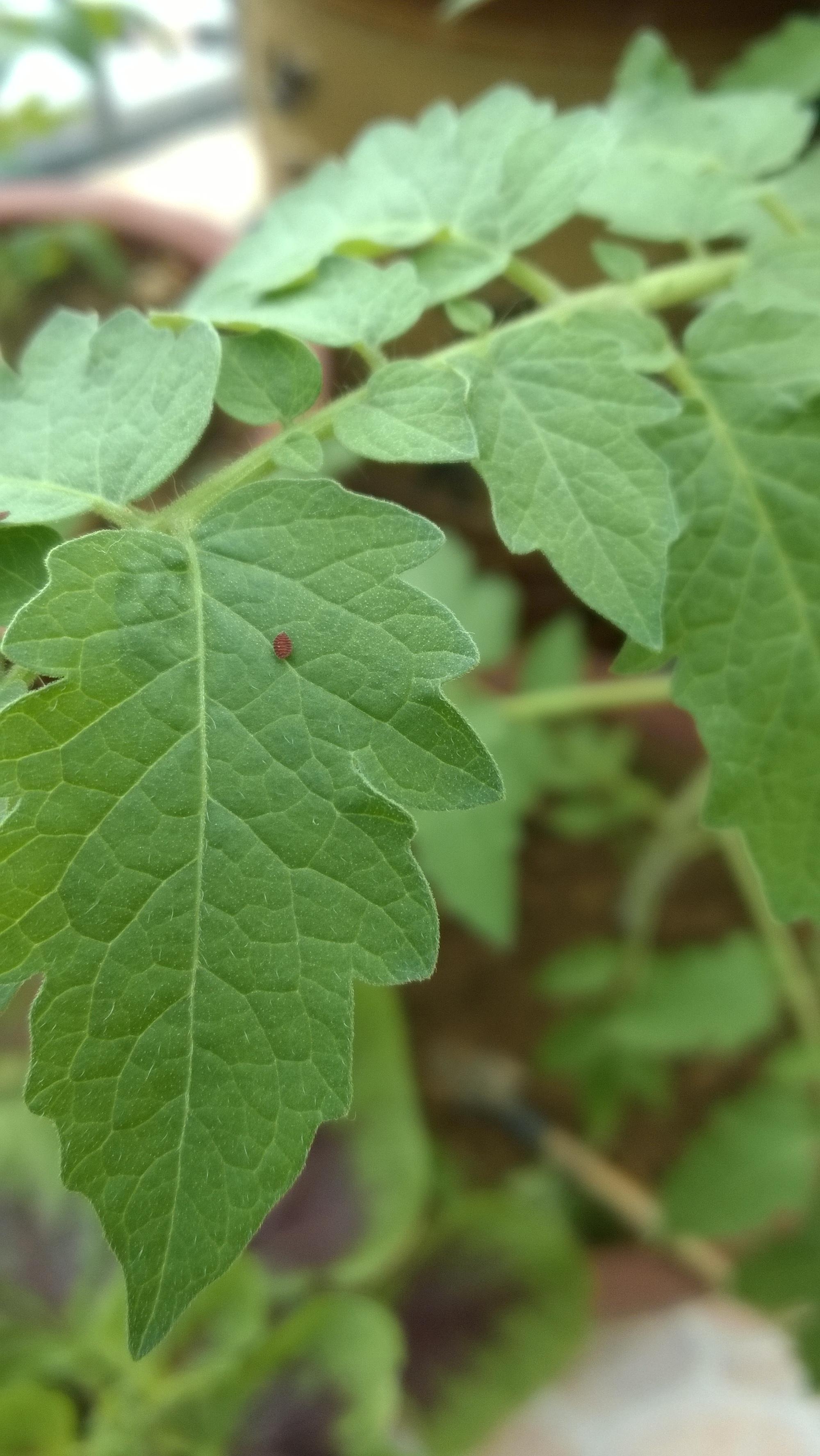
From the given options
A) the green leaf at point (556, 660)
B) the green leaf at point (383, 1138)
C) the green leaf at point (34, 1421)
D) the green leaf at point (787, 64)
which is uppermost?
the green leaf at point (787, 64)

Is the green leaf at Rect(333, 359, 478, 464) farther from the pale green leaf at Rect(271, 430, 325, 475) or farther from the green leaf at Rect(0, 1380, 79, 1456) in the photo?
the green leaf at Rect(0, 1380, 79, 1456)

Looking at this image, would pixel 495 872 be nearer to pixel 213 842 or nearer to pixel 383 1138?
pixel 383 1138

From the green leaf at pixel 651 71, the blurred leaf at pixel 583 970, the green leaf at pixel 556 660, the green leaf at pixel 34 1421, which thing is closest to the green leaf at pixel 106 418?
the green leaf at pixel 651 71

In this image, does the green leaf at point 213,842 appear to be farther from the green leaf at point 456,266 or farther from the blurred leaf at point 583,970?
the blurred leaf at point 583,970

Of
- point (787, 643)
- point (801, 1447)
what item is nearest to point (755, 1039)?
point (801, 1447)

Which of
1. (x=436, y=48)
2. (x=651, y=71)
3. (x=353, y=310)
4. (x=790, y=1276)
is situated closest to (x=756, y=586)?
(x=353, y=310)

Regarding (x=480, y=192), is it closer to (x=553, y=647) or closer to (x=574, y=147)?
(x=574, y=147)

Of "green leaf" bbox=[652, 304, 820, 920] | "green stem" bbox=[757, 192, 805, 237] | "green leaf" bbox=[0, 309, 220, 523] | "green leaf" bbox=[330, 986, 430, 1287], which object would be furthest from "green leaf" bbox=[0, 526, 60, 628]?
"green leaf" bbox=[330, 986, 430, 1287]
